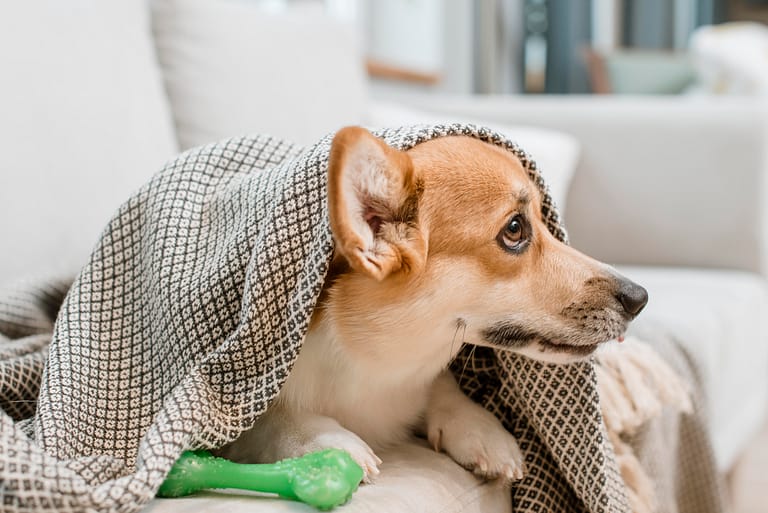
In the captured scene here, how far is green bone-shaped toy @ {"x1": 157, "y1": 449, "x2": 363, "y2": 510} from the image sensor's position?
713 millimetres

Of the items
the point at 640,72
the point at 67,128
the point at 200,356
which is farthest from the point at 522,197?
the point at 640,72

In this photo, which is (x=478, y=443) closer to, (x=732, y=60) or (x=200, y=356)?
(x=200, y=356)

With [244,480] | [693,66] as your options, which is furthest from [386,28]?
[244,480]

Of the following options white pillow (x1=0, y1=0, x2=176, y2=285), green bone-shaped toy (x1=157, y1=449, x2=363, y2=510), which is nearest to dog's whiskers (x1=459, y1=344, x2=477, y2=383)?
green bone-shaped toy (x1=157, y1=449, x2=363, y2=510)

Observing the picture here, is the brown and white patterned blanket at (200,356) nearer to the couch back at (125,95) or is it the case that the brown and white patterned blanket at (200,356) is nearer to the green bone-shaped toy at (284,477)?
the green bone-shaped toy at (284,477)

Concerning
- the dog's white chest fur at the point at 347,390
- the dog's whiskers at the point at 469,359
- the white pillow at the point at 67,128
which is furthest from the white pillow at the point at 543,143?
the dog's white chest fur at the point at 347,390

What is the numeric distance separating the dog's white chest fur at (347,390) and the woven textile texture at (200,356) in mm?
75

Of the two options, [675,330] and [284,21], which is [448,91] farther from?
[675,330]

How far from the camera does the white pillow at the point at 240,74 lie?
1.65 metres

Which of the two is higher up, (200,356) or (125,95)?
(125,95)

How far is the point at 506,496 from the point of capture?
918 millimetres

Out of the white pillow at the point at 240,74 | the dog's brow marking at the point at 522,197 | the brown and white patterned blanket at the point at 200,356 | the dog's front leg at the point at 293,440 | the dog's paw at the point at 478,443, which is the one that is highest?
the white pillow at the point at 240,74

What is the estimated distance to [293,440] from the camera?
0.83m

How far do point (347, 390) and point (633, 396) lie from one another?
15.6 inches
